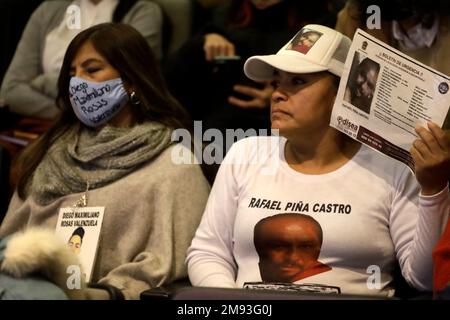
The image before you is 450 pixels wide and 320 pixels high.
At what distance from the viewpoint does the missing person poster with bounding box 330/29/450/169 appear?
6.85 feet

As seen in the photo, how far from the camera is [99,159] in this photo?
2.70 m

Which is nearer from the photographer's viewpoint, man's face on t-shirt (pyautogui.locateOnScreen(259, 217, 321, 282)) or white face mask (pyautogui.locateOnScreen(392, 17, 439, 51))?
man's face on t-shirt (pyautogui.locateOnScreen(259, 217, 321, 282))

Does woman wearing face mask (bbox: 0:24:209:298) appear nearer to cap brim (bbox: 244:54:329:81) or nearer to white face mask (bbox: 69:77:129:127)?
white face mask (bbox: 69:77:129:127)

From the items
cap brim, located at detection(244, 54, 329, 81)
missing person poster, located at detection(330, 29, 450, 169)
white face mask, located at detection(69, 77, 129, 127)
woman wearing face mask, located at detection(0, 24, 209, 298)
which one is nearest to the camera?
missing person poster, located at detection(330, 29, 450, 169)

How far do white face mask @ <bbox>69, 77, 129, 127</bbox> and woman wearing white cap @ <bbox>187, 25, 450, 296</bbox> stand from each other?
43 cm

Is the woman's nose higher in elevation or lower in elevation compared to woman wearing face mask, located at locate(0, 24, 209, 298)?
higher

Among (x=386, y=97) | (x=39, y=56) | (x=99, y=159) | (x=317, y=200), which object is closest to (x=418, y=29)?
(x=386, y=97)

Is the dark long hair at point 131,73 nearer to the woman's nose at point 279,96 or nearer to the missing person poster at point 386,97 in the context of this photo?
the woman's nose at point 279,96

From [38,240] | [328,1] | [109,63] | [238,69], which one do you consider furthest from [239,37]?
[38,240]

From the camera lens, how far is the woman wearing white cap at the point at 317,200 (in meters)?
2.26

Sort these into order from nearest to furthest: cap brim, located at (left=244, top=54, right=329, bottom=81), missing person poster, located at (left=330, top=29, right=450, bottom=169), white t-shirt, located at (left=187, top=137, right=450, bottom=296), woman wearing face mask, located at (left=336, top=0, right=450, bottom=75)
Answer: missing person poster, located at (left=330, top=29, right=450, bottom=169) → white t-shirt, located at (left=187, top=137, right=450, bottom=296) → cap brim, located at (left=244, top=54, right=329, bottom=81) → woman wearing face mask, located at (left=336, top=0, right=450, bottom=75)

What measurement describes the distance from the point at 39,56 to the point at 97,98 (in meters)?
0.92

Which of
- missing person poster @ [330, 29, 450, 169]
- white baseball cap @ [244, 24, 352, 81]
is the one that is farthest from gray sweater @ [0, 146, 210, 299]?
missing person poster @ [330, 29, 450, 169]

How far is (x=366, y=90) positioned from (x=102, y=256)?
0.93m
